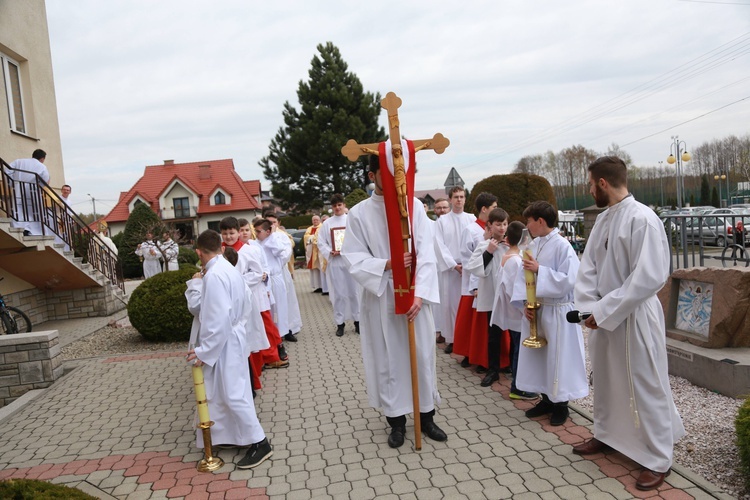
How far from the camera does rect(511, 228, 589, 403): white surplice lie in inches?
176

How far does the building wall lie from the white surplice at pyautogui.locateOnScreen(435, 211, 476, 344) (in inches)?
356

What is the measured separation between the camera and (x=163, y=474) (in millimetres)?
4164

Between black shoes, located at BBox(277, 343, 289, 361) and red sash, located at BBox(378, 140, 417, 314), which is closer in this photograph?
red sash, located at BBox(378, 140, 417, 314)

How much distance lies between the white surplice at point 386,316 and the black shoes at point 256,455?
92cm

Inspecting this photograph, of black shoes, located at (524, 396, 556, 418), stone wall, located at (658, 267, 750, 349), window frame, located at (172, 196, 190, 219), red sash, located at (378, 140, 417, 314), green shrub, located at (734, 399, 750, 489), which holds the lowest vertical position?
black shoes, located at (524, 396, 556, 418)

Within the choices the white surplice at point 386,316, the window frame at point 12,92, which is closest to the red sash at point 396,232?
the white surplice at point 386,316

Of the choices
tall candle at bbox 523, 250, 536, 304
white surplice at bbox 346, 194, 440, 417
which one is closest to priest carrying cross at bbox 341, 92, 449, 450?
white surplice at bbox 346, 194, 440, 417

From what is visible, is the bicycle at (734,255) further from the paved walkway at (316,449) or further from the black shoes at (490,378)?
the paved walkway at (316,449)

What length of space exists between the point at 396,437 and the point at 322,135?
31.8 meters

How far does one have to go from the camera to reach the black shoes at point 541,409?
4754 millimetres

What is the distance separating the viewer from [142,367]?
24.6ft

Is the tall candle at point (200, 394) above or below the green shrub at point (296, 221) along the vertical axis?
below

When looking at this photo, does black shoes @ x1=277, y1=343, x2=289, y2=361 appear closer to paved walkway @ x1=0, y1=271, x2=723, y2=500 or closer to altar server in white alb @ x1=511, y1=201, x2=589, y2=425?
paved walkway @ x1=0, y1=271, x2=723, y2=500

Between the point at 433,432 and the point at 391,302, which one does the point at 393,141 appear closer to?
the point at 391,302
